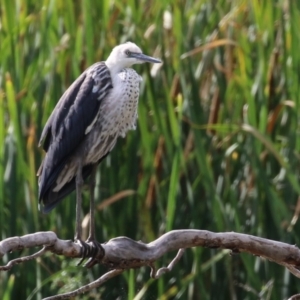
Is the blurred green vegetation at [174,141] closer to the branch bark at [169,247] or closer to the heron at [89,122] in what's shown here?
the heron at [89,122]

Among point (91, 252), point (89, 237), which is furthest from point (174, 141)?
point (91, 252)

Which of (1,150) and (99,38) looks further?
(99,38)

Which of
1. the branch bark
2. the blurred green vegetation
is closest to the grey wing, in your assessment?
the blurred green vegetation

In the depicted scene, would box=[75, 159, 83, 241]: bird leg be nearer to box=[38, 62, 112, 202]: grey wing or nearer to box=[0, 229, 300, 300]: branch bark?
box=[38, 62, 112, 202]: grey wing

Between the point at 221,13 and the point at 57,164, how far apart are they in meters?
1.16

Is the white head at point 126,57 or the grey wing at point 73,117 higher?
the white head at point 126,57

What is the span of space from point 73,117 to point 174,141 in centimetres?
48

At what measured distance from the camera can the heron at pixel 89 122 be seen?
2.79 metres

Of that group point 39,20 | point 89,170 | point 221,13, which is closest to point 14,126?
point 89,170

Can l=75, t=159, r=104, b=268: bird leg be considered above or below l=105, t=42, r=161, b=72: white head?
below

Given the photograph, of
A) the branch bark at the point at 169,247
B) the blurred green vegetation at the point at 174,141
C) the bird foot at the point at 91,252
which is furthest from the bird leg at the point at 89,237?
the blurred green vegetation at the point at 174,141

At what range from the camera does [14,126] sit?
3.12 meters

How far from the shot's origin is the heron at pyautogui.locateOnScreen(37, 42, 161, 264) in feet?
9.14

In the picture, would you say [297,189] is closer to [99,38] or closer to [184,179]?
[184,179]
